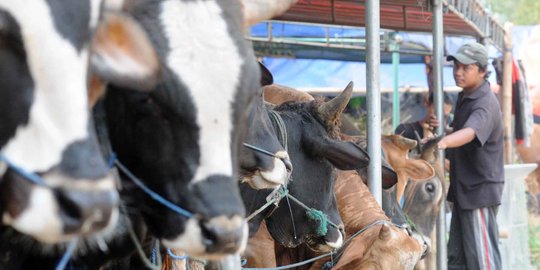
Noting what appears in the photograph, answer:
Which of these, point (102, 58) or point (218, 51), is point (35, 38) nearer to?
point (102, 58)

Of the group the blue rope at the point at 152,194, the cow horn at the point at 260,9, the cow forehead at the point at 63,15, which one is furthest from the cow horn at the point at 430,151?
the cow forehead at the point at 63,15

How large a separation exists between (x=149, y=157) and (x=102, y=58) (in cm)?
45

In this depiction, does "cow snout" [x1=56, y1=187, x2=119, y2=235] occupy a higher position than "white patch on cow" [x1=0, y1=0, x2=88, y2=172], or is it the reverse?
"white patch on cow" [x1=0, y1=0, x2=88, y2=172]

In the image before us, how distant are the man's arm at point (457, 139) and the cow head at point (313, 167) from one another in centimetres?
142

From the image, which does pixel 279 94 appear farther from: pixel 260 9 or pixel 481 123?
pixel 260 9

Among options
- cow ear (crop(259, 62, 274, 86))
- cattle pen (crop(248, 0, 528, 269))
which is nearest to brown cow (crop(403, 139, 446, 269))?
cattle pen (crop(248, 0, 528, 269))

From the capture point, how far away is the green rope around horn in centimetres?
538

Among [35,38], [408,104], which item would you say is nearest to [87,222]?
[35,38]

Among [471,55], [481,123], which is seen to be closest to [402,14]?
[471,55]

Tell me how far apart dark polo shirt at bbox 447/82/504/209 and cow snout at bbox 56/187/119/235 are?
5211 mm

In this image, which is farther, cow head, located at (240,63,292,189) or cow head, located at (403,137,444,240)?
cow head, located at (403,137,444,240)

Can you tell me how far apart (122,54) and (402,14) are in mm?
6546

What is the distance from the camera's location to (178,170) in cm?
307

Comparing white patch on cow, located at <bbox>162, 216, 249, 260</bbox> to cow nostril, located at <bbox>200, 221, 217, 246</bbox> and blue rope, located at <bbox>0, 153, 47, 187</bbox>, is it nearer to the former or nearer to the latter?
cow nostril, located at <bbox>200, 221, 217, 246</bbox>
